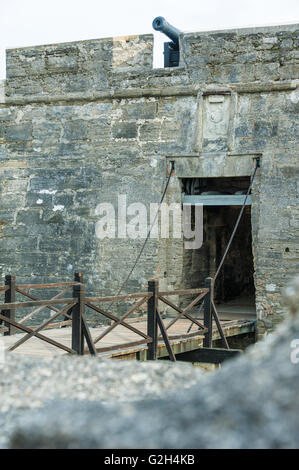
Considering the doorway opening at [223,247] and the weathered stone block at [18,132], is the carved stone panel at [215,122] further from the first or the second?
the weathered stone block at [18,132]

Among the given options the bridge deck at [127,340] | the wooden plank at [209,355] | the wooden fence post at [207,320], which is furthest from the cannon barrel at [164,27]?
the wooden plank at [209,355]

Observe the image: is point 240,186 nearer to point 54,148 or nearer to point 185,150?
point 185,150

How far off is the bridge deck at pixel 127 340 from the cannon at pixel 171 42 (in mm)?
4120

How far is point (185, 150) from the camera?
986cm

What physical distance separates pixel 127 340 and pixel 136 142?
3384 millimetres

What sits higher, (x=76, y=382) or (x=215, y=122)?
(x=215, y=122)

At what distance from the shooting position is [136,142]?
10.1 metres

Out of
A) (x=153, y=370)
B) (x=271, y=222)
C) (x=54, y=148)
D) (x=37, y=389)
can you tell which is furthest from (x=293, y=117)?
(x=37, y=389)

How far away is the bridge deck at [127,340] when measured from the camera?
279 inches

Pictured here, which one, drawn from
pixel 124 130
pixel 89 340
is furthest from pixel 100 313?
pixel 124 130

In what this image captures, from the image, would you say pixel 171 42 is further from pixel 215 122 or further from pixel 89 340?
pixel 89 340

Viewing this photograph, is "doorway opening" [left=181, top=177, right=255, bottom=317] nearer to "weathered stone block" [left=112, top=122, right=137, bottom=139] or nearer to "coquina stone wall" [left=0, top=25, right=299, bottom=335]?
"coquina stone wall" [left=0, top=25, right=299, bottom=335]

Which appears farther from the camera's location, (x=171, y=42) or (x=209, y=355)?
(x=171, y=42)
